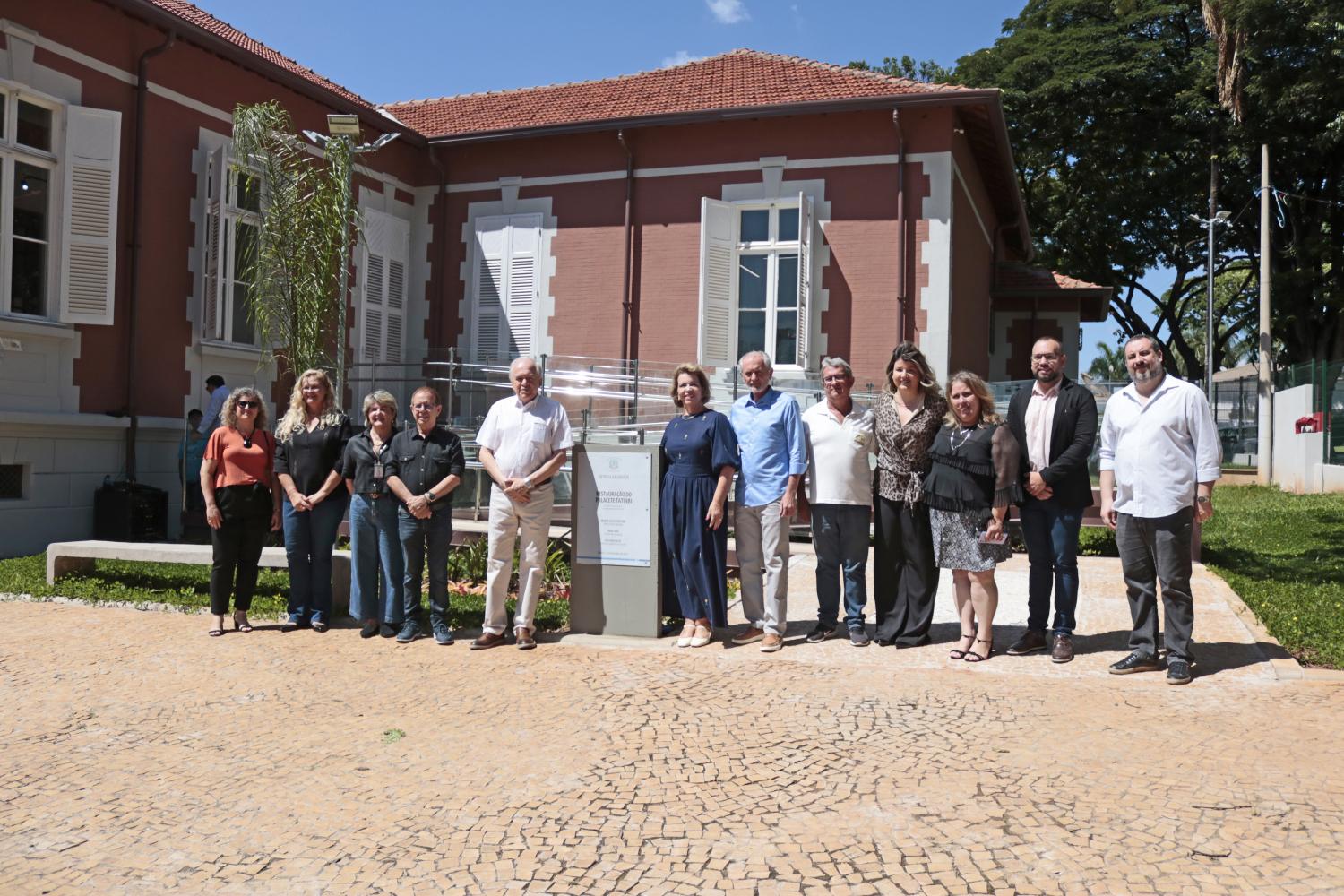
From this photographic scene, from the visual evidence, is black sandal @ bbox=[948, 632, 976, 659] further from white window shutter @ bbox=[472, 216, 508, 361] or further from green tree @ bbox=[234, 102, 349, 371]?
white window shutter @ bbox=[472, 216, 508, 361]

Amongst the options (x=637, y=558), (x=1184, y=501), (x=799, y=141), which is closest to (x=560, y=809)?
(x=637, y=558)

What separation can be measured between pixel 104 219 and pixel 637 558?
7.61m

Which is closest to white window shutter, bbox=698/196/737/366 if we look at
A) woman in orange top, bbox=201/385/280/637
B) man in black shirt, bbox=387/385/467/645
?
man in black shirt, bbox=387/385/467/645

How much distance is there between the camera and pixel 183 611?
25.7 feet

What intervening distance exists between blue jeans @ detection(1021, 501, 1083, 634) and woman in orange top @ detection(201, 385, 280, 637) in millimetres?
4851

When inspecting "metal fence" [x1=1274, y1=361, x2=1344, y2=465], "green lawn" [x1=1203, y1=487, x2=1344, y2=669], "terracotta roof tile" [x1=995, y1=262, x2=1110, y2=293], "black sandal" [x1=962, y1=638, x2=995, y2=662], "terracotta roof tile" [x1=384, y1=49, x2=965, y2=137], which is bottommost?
"black sandal" [x1=962, y1=638, x2=995, y2=662]

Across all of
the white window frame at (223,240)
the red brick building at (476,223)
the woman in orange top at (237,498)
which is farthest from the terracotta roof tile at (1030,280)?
the woman in orange top at (237,498)

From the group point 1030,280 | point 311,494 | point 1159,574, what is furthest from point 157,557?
point 1030,280

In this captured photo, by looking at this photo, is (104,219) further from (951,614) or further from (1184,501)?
(1184,501)

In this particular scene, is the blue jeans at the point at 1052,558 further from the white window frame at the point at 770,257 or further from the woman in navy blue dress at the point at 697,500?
the white window frame at the point at 770,257

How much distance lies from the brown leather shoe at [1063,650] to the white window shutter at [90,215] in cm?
965

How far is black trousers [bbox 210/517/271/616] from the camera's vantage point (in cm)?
705

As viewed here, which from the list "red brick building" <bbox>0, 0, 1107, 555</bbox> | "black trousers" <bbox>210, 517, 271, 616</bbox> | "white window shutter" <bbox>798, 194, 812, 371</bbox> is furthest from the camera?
"white window shutter" <bbox>798, 194, 812, 371</bbox>

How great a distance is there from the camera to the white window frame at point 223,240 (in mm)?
12227
